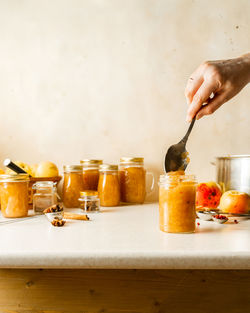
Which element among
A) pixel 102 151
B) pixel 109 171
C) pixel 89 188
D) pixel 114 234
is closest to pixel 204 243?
pixel 114 234

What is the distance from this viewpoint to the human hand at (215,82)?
98cm

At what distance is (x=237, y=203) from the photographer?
110 centimetres

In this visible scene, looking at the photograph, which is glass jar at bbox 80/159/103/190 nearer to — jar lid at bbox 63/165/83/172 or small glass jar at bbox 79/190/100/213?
jar lid at bbox 63/165/83/172

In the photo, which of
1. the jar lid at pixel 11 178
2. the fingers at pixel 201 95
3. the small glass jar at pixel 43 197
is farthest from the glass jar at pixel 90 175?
the fingers at pixel 201 95

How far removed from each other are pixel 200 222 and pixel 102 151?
24.9 inches

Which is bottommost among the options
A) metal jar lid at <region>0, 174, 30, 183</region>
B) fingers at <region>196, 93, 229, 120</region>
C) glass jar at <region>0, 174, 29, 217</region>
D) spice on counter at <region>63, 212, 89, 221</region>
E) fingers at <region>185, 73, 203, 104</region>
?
spice on counter at <region>63, 212, 89, 221</region>

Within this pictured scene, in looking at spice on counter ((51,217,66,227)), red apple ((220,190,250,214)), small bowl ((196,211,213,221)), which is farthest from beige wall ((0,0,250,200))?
spice on counter ((51,217,66,227))

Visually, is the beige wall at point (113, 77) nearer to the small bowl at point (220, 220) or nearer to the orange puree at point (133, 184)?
the orange puree at point (133, 184)

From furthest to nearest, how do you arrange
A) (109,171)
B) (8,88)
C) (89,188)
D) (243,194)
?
(8,88) < (89,188) < (109,171) < (243,194)

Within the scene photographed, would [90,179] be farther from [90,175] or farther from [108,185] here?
[108,185]

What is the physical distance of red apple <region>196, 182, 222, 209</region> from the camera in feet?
4.03

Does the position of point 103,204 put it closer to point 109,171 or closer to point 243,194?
point 109,171

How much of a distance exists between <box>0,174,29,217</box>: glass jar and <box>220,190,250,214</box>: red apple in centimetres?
72

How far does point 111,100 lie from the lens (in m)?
1.45
